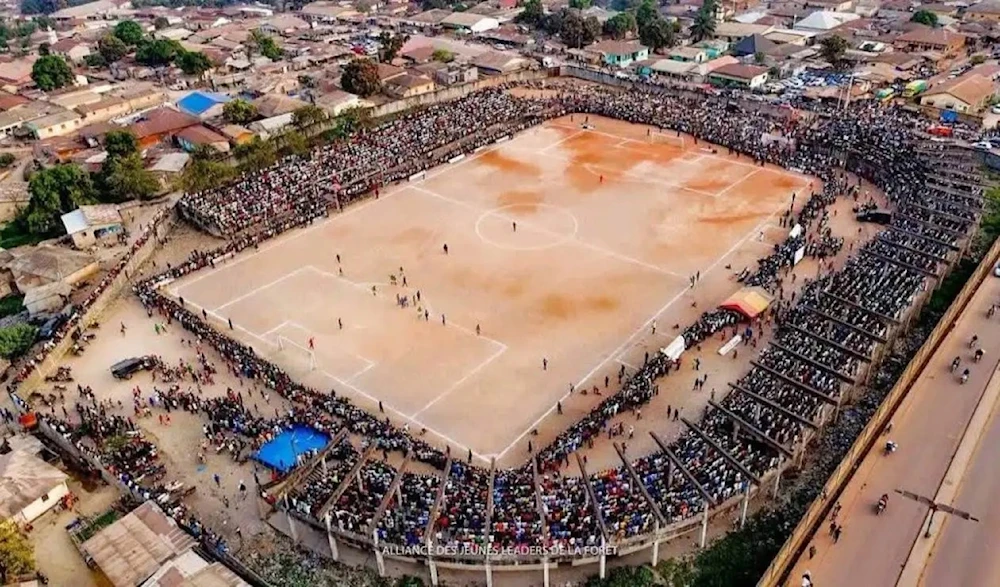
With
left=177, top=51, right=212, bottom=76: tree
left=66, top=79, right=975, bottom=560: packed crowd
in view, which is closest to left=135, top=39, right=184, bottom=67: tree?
left=177, top=51, right=212, bottom=76: tree

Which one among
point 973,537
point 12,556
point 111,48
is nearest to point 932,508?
point 973,537

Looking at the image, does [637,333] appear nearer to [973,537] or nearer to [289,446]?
[973,537]

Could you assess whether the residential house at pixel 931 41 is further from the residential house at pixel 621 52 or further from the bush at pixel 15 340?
the bush at pixel 15 340

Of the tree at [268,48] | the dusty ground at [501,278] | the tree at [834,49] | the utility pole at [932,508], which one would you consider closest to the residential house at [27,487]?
the dusty ground at [501,278]

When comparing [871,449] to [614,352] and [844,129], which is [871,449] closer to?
[614,352]

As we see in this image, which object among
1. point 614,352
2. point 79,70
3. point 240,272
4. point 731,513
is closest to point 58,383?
point 240,272
